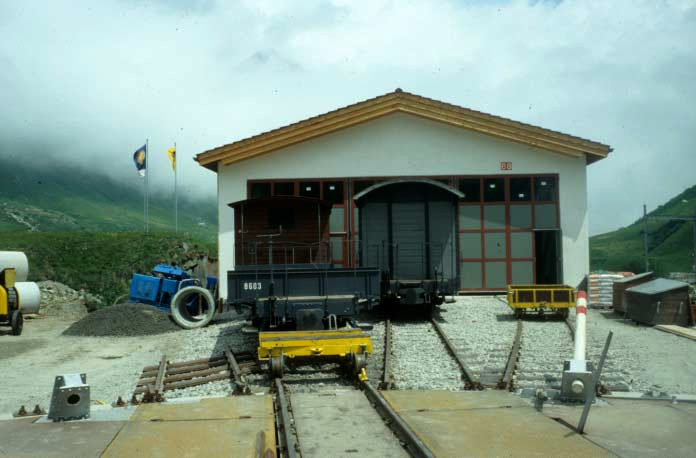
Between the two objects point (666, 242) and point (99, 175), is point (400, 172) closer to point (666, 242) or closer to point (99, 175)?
point (666, 242)

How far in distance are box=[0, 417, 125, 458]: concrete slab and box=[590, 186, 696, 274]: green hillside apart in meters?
56.8

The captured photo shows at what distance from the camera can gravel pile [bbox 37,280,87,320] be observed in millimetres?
21891

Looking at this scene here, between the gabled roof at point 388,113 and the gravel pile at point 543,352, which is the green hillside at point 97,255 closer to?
the gabled roof at point 388,113

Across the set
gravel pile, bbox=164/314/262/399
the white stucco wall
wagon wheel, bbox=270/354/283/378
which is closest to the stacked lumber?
the white stucco wall

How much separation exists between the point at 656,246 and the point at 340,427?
3527 inches

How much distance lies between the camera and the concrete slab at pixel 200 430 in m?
5.29

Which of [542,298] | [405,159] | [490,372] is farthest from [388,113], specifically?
[490,372]

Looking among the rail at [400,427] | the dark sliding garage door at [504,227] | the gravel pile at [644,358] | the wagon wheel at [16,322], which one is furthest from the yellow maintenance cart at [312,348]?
the dark sliding garage door at [504,227]

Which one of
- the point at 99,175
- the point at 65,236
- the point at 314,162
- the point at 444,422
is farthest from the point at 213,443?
the point at 99,175

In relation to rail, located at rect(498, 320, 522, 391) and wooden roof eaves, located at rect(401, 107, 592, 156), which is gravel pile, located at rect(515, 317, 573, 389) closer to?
rail, located at rect(498, 320, 522, 391)

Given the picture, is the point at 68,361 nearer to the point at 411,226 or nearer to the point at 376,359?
the point at 376,359

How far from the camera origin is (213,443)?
18.0ft

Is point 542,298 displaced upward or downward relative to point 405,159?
downward

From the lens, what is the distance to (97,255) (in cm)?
2661
